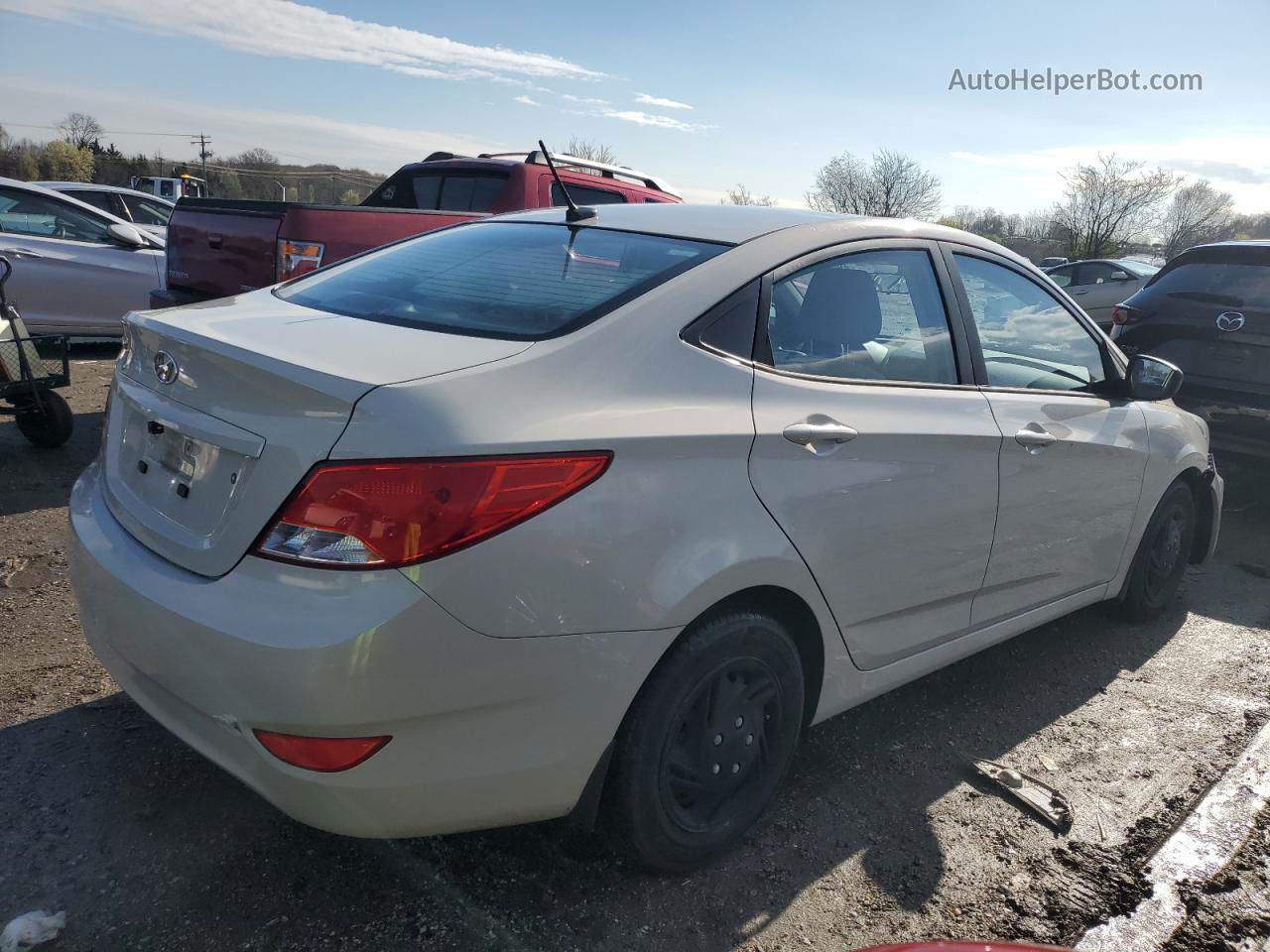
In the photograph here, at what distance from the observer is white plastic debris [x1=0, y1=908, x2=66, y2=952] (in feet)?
6.67

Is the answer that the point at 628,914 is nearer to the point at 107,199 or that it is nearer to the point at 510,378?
the point at 510,378

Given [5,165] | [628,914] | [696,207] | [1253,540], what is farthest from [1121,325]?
→ [5,165]

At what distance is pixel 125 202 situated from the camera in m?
11.5

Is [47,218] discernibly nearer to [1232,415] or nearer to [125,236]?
[125,236]

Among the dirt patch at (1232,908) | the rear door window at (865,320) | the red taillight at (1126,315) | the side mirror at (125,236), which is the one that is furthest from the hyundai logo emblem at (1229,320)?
the side mirror at (125,236)

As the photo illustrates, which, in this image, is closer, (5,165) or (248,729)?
(248,729)

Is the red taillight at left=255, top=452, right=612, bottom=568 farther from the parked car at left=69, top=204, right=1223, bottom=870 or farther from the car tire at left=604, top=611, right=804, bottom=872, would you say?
the car tire at left=604, top=611, right=804, bottom=872

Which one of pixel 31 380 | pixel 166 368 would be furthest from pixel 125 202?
pixel 166 368

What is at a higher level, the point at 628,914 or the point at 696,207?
the point at 696,207

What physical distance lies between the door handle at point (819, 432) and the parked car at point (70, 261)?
7357mm

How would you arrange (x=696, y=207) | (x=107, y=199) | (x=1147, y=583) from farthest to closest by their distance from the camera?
1. (x=107, y=199)
2. (x=1147, y=583)
3. (x=696, y=207)

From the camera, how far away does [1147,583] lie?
4.31 meters

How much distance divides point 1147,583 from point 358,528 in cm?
383

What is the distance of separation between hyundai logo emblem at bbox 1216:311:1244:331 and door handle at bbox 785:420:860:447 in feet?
15.4
